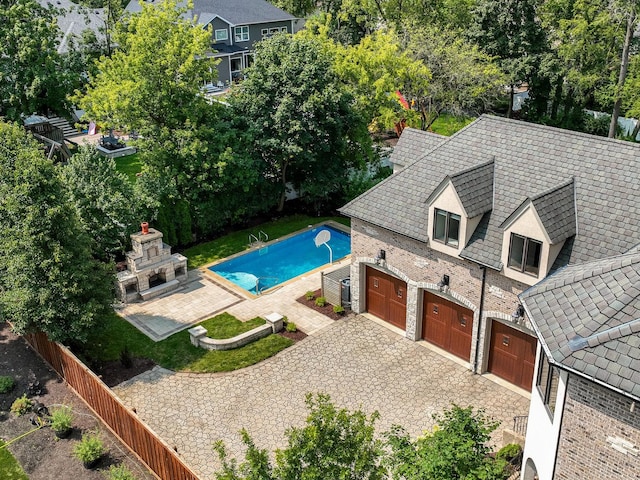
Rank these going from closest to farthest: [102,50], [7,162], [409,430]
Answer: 1. [409,430]
2. [7,162]
3. [102,50]

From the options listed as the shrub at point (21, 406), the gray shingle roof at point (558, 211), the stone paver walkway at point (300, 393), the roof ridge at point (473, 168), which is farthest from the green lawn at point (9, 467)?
the gray shingle roof at point (558, 211)

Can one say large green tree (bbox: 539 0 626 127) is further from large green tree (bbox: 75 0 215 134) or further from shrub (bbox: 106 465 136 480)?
shrub (bbox: 106 465 136 480)

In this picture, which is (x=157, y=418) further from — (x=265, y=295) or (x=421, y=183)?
(x=421, y=183)

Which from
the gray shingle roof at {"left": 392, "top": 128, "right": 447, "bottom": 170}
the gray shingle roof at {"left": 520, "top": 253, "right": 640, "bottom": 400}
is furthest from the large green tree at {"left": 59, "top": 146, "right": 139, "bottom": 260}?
the gray shingle roof at {"left": 520, "top": 253, "right": 640, "bottom": 400}

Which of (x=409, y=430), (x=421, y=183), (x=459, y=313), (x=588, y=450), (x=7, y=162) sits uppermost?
(x=7, y=162)

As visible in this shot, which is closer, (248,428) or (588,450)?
(588,450)

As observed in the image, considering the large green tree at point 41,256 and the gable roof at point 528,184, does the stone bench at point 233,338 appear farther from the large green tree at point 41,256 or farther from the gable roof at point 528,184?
the gable roof at point 528,184

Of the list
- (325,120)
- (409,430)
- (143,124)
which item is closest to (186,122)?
(143,124)
